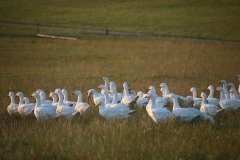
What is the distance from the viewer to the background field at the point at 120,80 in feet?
34.5

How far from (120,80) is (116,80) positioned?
8.5 inches

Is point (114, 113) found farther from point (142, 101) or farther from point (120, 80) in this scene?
point (120, 80)

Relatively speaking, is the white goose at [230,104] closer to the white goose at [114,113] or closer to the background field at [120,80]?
the background field at [120,80]

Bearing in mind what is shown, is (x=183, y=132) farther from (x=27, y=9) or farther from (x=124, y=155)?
(x=27, y=9)

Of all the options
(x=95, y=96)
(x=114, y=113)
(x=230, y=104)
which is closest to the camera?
(x=114, y=113)

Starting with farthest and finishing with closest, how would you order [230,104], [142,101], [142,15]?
[142,15] → [142,101] → [230,104]

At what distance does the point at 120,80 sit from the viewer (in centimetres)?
2402

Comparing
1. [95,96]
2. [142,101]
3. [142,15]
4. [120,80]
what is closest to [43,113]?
[95,96]

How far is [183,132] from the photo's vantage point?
1188 cm

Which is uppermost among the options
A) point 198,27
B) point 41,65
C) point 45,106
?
point 198,27

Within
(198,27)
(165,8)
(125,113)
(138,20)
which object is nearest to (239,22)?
(198,27)

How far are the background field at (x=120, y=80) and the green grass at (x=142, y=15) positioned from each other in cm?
43

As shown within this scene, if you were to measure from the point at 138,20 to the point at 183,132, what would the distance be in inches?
2315

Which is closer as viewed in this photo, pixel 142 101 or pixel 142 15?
pixel 142 101
